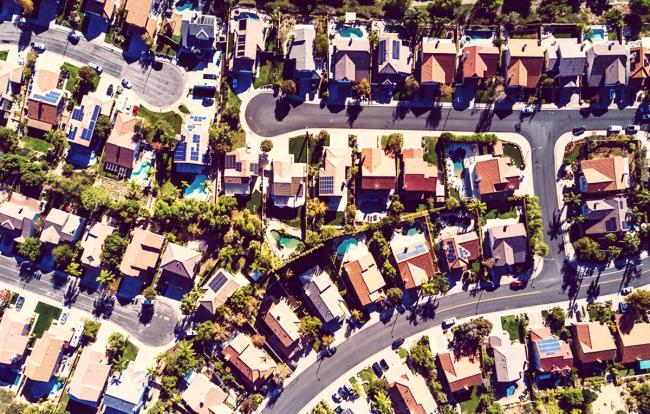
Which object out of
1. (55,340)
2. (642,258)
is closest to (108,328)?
(55,340)

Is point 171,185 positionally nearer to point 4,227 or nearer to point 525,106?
point 4,227

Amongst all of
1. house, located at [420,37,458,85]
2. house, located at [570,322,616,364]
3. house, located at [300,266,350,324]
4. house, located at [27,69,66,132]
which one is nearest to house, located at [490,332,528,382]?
house, located at [570,322,616,364]

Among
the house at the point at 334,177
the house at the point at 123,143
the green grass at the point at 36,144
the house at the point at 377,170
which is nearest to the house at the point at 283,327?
the house at the point at 334,177

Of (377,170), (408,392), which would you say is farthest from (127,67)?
(408,392)

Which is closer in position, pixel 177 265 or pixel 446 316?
pixel 177 265

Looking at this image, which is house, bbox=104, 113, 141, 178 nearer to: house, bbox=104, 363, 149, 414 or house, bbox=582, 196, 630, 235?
house, bbox=104, 363, 149, 414

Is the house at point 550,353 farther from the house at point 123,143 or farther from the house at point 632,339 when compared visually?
the house at point 123,143
